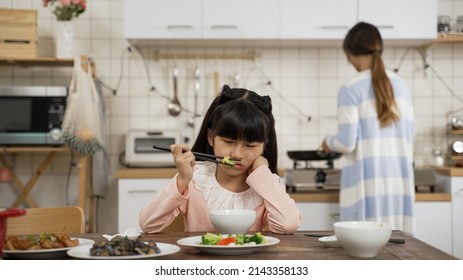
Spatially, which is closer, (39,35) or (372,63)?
(372,63)

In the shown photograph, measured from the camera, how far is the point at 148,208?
107 cm

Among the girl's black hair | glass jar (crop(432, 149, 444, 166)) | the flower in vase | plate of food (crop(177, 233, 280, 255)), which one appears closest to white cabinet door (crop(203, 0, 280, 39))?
the flower in vase

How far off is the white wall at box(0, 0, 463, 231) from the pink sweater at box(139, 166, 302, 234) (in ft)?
4.05

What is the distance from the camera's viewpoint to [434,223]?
6.55 feet

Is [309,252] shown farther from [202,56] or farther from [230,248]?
[202,56]

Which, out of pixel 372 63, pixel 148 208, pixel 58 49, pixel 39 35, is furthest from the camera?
pixel 39 35

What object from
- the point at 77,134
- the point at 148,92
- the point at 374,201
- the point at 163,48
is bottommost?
the point at 374,201

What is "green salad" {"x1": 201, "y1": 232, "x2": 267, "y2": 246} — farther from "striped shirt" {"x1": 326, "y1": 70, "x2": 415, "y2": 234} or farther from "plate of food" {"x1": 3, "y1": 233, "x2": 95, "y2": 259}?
"striped shirt" {"x1": 326, "y1": 70, "x2": 415, "y2": 234}

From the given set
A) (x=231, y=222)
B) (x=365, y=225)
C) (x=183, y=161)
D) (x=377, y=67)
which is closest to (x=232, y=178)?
(x=183, y=161)

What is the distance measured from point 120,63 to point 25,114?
41cm

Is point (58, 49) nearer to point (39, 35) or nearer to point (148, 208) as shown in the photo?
point (39, 35)

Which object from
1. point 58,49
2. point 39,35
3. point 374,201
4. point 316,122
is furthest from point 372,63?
point 39,35

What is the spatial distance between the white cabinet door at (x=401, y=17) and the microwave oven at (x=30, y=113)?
3.40 feet

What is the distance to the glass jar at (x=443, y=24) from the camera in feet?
7.18
